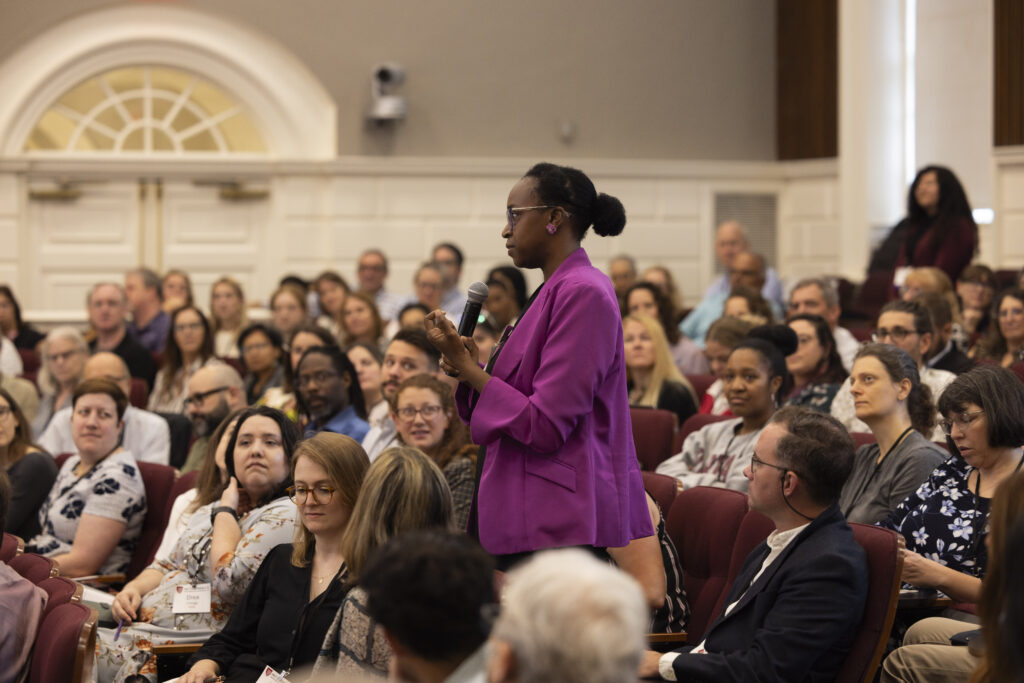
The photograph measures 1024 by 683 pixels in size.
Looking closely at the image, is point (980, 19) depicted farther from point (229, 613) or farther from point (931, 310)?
point (229, 613)

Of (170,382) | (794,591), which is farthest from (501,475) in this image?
(170,382)

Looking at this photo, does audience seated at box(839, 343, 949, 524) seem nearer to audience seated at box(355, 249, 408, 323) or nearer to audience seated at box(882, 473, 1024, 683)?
audience seated at box(882, 473, 1024, 683)

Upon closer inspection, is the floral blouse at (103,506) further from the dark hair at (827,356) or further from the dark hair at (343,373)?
the dark hair at (827,356)

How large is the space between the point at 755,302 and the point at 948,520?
2999mm

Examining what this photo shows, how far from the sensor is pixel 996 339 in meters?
5.24

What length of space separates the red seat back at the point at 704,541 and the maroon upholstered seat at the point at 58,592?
149 cm

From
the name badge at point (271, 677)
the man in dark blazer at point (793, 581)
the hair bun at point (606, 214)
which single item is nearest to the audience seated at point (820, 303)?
the man in dark blazer at point (793, 581)

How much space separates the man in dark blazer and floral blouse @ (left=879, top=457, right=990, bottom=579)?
1.66 feet

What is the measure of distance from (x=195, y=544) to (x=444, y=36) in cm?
737

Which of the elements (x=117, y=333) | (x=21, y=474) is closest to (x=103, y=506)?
(x=21, y=474)

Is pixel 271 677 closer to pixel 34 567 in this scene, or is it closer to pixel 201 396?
pixel 34 567

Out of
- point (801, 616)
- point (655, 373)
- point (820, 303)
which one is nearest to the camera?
point (801, 616)

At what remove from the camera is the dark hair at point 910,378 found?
3.79m

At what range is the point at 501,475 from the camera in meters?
2.51
